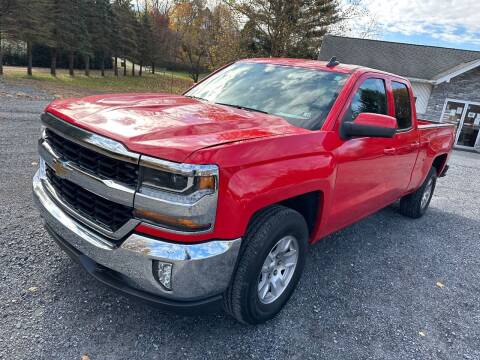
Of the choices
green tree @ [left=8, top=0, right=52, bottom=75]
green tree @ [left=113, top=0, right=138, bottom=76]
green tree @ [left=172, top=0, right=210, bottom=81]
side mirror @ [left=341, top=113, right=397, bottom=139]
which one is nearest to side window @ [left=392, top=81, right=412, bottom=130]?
side mirror @ [left=341, top=113, right=397, bottom=139]

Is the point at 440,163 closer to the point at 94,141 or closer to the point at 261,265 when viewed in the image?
the point at 261,265

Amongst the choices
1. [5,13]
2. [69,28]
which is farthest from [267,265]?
[69,28]

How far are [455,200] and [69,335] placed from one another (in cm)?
745

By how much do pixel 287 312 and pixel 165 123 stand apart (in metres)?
1.77

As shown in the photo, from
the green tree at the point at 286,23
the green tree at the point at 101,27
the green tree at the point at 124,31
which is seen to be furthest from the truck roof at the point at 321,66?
the green tree at the point at 124,31

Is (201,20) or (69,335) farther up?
(201,20)

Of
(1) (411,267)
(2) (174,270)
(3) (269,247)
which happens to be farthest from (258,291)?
(1) (411,267)

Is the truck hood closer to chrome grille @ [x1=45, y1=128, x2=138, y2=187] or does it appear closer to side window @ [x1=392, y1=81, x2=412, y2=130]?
chrome grille @ [x1=45, y1=128, x2=138, y2=187]

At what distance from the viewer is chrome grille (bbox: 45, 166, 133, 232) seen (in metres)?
2.17

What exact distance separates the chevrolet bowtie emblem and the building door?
20321 millimetres

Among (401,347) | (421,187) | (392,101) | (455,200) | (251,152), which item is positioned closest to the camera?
(251,152)

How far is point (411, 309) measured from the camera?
3283 millimetres

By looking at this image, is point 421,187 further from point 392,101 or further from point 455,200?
point 455,200

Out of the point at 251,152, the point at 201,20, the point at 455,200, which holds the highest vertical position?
the point at 201,20
